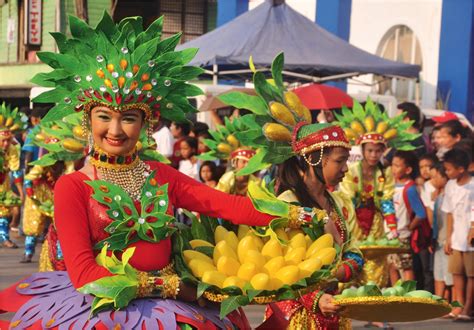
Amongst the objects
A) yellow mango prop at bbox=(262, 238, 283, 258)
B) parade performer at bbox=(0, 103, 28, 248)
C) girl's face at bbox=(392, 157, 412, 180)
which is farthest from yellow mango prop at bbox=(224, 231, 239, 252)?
parade performer at bbox=(0, 103, 28, 248)

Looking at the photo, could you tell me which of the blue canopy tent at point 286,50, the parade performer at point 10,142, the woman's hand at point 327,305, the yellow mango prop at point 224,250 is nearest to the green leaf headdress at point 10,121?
the parade performer at point 10,142

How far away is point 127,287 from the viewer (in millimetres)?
3961

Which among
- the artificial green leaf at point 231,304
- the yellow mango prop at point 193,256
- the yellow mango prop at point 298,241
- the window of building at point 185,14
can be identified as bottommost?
the artificial green leaf at point 231,304

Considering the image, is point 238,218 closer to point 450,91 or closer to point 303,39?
point 303,39

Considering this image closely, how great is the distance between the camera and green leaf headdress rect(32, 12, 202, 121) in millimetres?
4277

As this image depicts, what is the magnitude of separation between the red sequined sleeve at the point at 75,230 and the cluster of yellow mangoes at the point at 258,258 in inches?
17.0

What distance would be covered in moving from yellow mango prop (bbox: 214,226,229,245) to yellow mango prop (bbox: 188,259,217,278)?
238 millimetres

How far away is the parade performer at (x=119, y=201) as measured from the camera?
158 inches

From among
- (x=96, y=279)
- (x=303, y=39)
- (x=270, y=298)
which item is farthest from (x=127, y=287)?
(x=303, y=39)

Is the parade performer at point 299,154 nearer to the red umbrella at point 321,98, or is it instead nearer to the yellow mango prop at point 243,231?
the yellow mango prop at point 243,231

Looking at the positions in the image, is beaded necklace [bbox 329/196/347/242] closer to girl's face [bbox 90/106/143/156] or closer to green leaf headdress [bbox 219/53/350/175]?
green leaf headdress [bbox 219/53/350/175]

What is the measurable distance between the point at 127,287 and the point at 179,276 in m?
0.34

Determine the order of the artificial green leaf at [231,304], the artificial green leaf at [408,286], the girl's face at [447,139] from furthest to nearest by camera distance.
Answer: the girl's face at [447,139]
the artificial green leaf at [408,286]
the artificial green leaf at [231,304]

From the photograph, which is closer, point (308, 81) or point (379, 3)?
point (308, 81)
